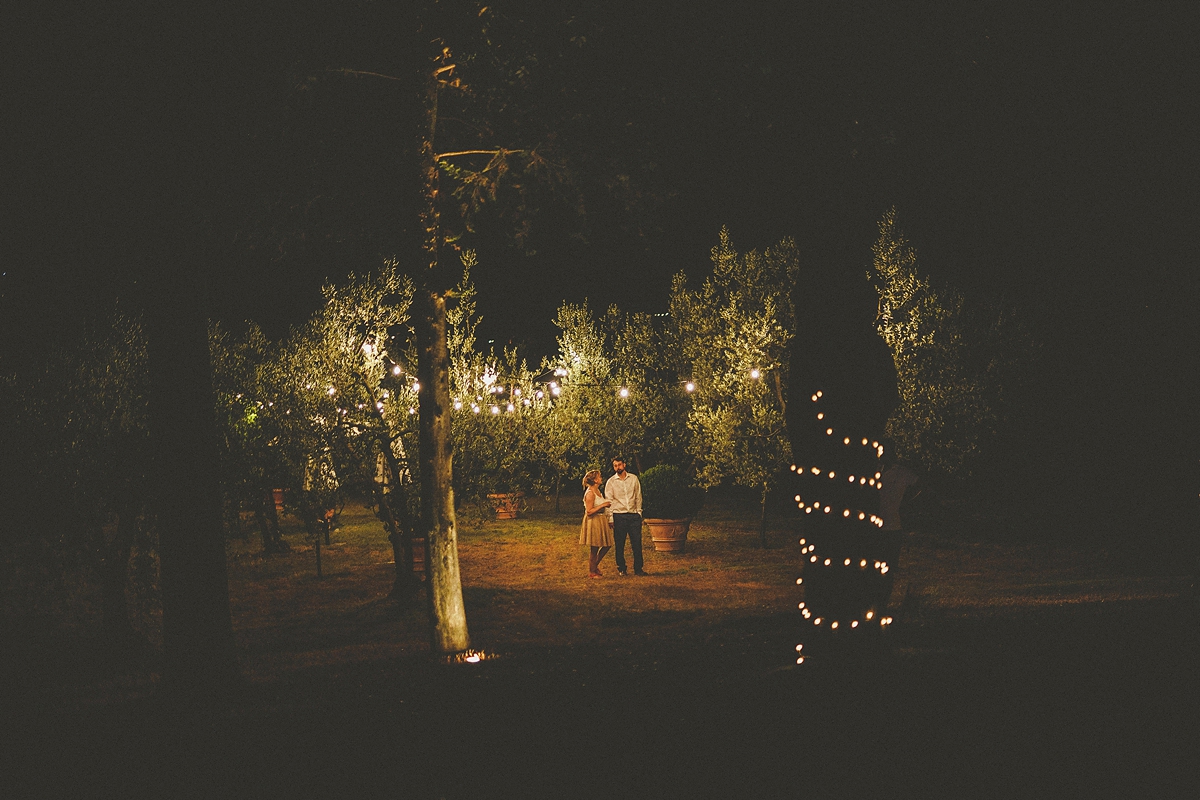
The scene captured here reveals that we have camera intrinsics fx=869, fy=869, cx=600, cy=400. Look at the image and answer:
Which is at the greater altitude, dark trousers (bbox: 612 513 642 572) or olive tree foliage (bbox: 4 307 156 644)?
olive tree foliage (bbox: 4 307 156 644)

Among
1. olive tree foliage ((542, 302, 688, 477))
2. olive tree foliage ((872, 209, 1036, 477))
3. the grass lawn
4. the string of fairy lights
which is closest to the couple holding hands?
olive tree foliage ((872, 209, 1036, 477))

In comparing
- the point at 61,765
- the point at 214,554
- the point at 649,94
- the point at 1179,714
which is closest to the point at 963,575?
the point at 649,94

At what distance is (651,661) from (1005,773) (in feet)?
10.4

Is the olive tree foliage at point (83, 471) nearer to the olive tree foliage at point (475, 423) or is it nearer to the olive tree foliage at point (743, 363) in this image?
the olive tree foliage at point (475, 423)

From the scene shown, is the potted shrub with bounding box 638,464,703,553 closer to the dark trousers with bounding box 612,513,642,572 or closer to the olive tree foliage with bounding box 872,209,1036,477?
the dark trousers with bounding box 612,513,642,572

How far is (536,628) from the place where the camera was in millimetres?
13125

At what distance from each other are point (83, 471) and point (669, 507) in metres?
12.0

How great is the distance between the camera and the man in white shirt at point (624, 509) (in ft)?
52.5

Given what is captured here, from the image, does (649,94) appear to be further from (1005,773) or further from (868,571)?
(1005,773)

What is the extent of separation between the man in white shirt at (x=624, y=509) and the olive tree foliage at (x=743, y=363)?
3.54 meters

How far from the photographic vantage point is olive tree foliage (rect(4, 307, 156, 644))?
36.4 ft

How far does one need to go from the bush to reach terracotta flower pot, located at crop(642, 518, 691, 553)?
12 cm

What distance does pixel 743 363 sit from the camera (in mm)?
19328

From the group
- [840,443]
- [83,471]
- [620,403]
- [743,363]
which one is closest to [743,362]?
[743,363]
